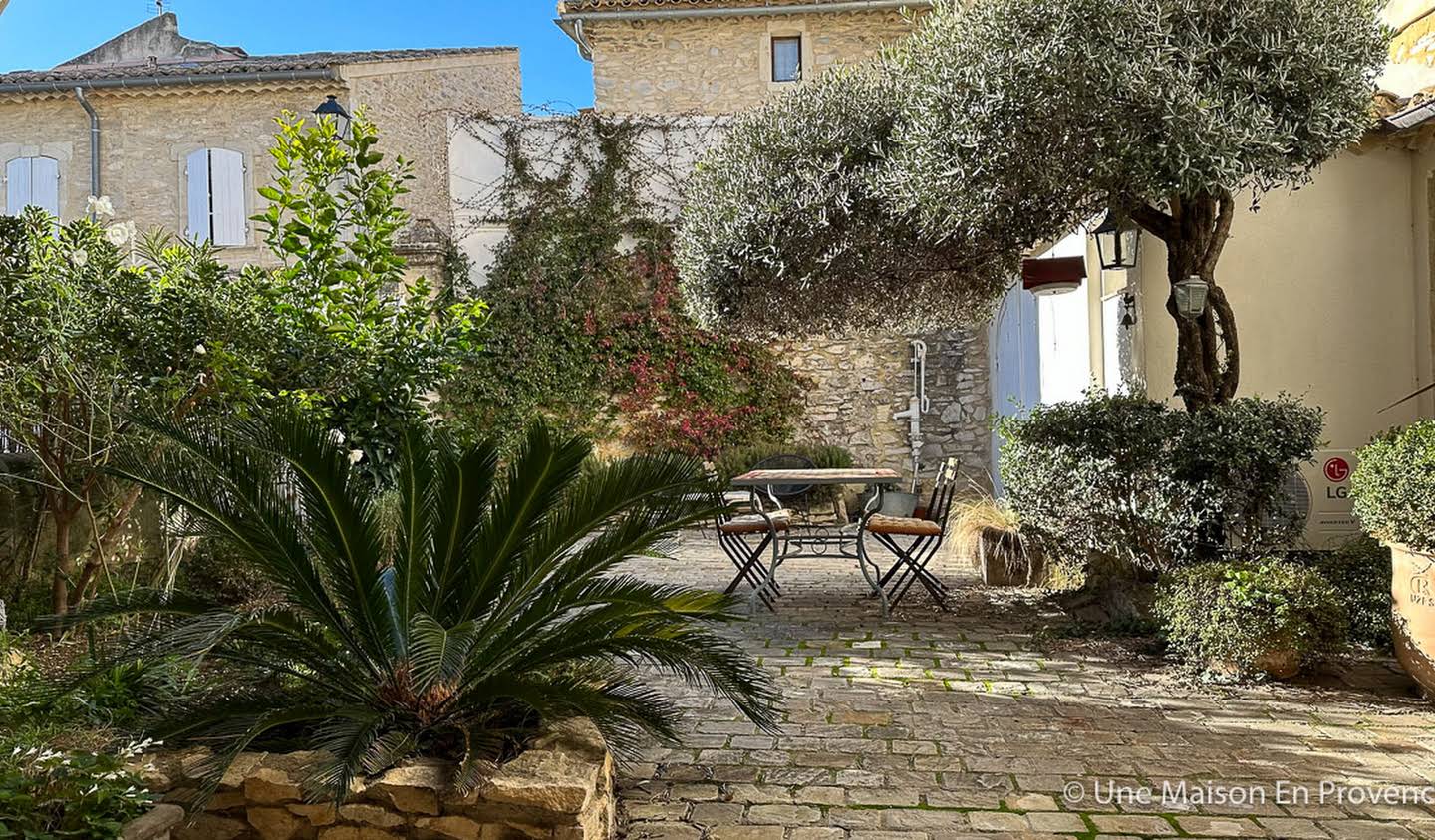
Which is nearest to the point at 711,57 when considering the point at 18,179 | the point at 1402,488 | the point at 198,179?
the point at 198,179

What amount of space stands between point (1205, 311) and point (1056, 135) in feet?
4.68

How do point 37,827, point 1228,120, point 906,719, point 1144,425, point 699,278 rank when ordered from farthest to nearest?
point 699,278 → point 1144,425 → point 1228,120 → point 906,719 → point 37,827

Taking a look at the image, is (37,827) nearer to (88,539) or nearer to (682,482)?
(682,482)

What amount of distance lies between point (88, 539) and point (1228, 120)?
5.51 m

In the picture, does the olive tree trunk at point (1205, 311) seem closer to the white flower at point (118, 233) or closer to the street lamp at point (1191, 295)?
the street lamp at point (1191, 295)

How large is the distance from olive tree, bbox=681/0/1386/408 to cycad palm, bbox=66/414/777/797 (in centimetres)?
263

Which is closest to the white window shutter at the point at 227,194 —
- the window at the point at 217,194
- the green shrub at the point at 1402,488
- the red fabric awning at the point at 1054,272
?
the window at the point at 217,194

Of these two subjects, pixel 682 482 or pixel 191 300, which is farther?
pixel 191 300

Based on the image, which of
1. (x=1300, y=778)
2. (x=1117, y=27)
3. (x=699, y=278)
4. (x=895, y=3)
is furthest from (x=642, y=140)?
(x=1300, y=778)

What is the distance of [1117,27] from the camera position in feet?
16.3

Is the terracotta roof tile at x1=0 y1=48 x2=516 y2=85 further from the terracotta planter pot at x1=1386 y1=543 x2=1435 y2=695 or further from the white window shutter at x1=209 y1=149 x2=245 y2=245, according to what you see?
the terracotta planter pot at x1=1386 y1=543 x2=1435 y2=695

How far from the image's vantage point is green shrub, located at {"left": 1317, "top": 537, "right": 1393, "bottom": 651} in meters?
5.18

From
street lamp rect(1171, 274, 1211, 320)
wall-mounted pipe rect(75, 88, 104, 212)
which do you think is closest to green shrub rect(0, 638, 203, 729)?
street lamp rect(1171, 274, 1211, 320)

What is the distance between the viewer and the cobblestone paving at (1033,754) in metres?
3.26
